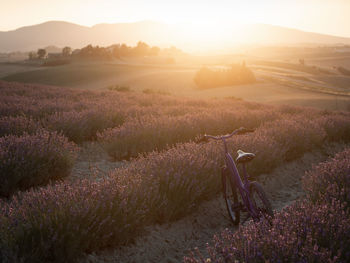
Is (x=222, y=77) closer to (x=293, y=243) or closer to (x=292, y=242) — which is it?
(x=293, y=243)

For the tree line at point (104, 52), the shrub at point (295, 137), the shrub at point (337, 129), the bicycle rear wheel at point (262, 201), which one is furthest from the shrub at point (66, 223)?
the tree line at point (104, 52)

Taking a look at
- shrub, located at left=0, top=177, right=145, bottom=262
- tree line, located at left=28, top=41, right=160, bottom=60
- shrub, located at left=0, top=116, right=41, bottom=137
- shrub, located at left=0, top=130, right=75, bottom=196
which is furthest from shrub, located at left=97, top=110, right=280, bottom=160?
tree line, located at left=28, top=41, right=160, bottom=60

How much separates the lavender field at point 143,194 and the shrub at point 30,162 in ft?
0.04

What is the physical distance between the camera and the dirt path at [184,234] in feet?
9.20

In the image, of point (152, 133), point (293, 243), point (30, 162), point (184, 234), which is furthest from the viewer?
point (152, 133)

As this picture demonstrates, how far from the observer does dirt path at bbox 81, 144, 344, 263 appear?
280 centimetres

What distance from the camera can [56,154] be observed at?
13.6 feet

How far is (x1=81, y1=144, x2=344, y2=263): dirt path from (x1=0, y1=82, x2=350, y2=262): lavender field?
88mm

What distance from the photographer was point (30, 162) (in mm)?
3891

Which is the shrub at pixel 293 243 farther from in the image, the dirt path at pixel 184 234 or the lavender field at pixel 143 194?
the dirt path at pixel 184 234

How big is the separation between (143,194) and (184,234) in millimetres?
727

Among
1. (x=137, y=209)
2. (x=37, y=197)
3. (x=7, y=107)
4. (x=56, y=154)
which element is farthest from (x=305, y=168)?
(x=7, y=107)

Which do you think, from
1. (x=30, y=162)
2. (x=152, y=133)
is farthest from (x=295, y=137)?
(x=30, y=162)

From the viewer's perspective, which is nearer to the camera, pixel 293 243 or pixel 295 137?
pixel 293 243
